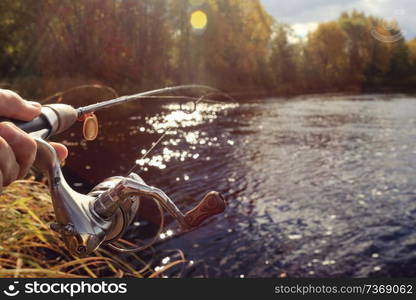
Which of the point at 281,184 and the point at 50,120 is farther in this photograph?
the point at 281,184

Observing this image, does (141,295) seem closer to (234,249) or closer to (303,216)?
(234,249)

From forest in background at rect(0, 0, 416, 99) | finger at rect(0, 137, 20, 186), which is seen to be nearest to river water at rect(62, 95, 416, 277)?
finger at rect(0, 137, 20, 186)

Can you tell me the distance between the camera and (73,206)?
1.12 meters

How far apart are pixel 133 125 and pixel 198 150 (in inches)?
227

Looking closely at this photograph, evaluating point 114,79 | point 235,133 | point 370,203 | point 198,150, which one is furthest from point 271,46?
point 370,203

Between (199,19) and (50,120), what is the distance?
4973cm

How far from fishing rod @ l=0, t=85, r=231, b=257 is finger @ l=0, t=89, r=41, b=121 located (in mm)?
19

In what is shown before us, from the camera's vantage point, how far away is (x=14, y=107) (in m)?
1.16

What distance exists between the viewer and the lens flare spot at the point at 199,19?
4745 centimetres
